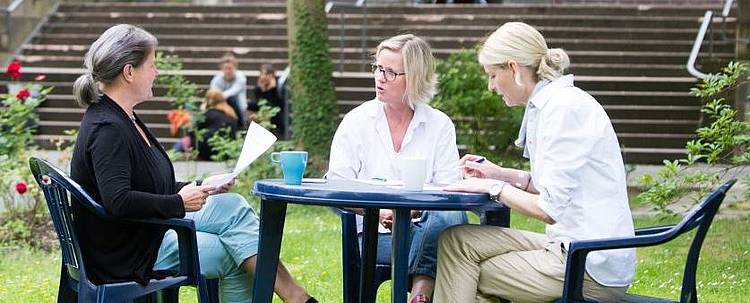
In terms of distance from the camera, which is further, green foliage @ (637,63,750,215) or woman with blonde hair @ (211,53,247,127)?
woman with blonde hair @ (211,53,247,127)

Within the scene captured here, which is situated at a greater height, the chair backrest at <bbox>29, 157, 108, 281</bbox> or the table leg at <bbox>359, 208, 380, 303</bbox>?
the chair backrest at <bbox>29, 157, 108, 281</bbox>

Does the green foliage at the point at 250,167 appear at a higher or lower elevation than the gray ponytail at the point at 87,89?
lower

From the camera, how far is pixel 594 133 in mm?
4414

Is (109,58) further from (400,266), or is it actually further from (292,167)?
(400,266)

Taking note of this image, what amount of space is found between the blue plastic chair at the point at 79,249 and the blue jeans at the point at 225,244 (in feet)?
0.73

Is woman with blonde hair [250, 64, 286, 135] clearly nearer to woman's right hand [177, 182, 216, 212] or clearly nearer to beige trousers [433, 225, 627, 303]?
woman's right hand [177, 182, 216, 212]

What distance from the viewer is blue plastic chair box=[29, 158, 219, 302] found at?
4637 millimetres

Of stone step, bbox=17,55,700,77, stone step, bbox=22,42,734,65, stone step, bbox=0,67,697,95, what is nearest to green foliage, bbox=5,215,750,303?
stone step, bbox=0,67,697,95

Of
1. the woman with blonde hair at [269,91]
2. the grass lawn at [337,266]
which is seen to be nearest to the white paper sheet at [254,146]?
the grass lawn at [337,266]

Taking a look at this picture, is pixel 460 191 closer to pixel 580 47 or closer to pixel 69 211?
pixel 69 211

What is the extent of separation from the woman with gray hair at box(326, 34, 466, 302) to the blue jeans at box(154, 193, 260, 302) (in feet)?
1.53

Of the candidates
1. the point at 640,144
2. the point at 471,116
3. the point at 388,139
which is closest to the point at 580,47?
the point at 640,144

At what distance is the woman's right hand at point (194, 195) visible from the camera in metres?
4.80

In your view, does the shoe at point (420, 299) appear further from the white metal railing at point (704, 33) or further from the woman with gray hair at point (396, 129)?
the white metal railing at point (704, 33)
